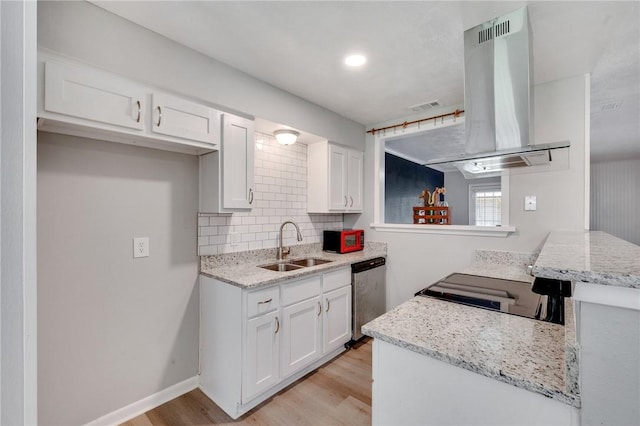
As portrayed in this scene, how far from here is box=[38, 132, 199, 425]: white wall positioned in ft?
5.14

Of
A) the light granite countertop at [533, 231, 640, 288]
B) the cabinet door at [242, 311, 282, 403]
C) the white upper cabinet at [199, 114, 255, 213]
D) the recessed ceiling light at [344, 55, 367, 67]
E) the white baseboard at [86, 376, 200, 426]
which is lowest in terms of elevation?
the white baseboard at [86, 376, 200, 426]

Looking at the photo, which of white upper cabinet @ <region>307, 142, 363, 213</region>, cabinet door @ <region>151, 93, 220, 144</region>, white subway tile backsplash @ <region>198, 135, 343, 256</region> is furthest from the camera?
white upper cabinet @ <region>307, 142, 363, 213</region>

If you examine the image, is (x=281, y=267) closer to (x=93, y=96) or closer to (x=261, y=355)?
(x=261, y=355)

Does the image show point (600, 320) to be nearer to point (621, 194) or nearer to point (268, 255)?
point (268, 255)

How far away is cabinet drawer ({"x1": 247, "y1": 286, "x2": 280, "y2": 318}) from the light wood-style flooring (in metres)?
0.66

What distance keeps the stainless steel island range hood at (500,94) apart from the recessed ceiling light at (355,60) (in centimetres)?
66

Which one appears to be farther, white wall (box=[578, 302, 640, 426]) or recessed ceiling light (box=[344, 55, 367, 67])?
recessed ceiling light (box=[344, 55, 367, 67])

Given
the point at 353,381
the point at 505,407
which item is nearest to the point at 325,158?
the point at 353,381

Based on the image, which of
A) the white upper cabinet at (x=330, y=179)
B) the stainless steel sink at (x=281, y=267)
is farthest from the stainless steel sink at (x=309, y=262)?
the white upper cabinet at (x=330, y=179)

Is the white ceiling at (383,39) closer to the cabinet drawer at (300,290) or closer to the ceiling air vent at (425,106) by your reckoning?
the ceiling air vent at (425,106)

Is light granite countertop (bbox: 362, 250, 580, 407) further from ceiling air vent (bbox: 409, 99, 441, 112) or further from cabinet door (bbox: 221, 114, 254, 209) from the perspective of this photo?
ceiling air vent (bbox: 409, 99, 441, 112)

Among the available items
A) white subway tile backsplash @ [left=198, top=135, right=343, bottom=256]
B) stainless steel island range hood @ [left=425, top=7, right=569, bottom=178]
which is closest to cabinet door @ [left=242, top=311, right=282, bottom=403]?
white subway tile backsplash @ [left=198, top=135, right=343, bottom=256]

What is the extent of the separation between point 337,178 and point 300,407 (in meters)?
2.09

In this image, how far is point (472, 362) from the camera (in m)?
0.90
